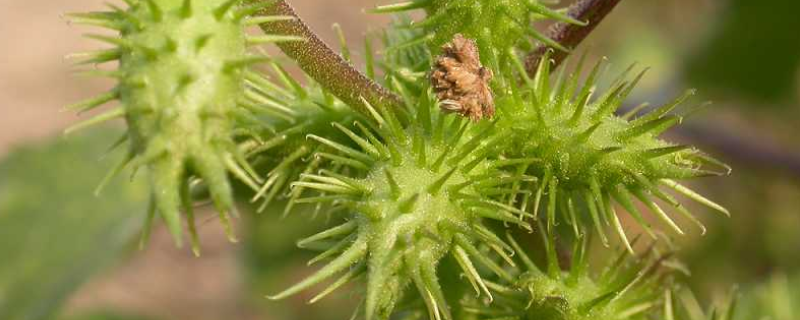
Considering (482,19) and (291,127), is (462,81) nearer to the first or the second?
(482,19)

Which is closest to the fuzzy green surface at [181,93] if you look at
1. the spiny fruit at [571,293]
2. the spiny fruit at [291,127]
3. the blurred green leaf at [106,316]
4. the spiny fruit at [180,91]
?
the spiny fruit at [180,91]

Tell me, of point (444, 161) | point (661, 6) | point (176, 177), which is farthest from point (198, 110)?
point (661, 6)

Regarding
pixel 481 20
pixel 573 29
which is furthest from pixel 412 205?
pixel 573 29

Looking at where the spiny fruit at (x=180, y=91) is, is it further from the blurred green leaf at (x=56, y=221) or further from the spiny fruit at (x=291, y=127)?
the blurred green leaf at (x=56, y=221)

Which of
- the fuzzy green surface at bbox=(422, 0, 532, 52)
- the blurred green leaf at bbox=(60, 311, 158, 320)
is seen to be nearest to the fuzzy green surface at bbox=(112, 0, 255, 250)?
the fuzzy green surface at bbox=(422, 0, 532, 52)

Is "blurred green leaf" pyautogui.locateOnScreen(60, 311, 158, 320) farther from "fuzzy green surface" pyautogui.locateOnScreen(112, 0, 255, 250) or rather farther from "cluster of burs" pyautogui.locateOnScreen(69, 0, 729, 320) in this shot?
"fuzzy green surface" pyautogui.locateOnScreen(112, 0, 255, 250)
